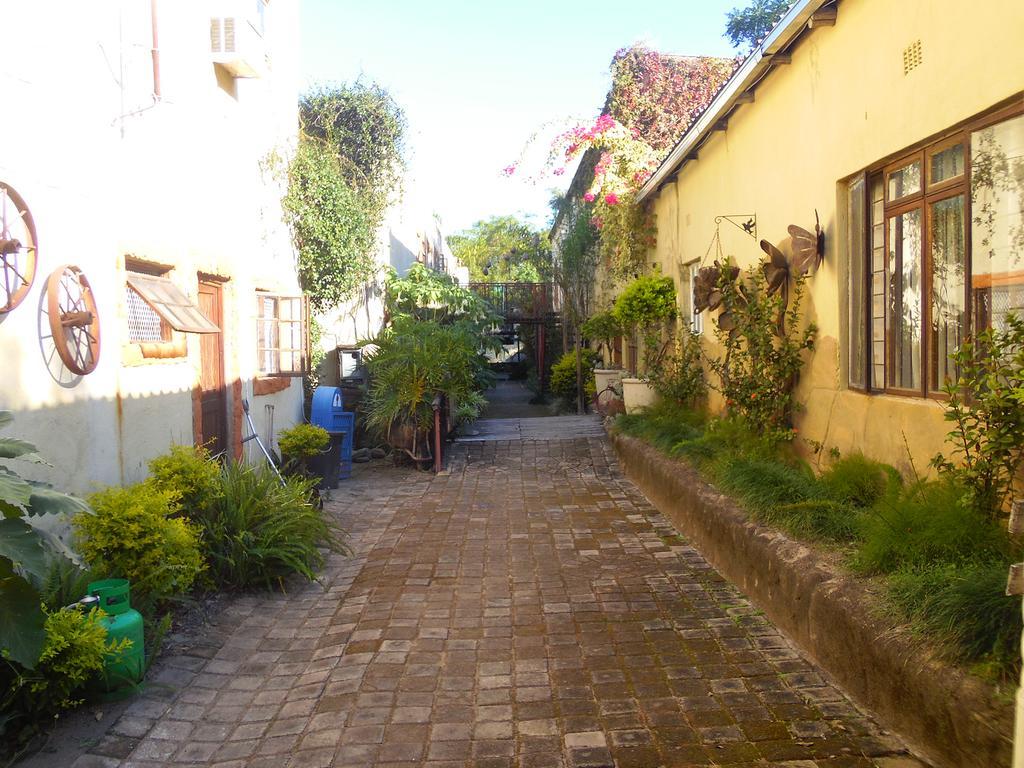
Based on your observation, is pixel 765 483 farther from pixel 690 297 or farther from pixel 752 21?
pixel 752 21

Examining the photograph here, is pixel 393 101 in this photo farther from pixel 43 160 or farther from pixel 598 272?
pixel 43 160

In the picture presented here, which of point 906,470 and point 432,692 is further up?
point 906,470

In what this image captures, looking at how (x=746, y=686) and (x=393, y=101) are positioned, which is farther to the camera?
(x=393, y=101)

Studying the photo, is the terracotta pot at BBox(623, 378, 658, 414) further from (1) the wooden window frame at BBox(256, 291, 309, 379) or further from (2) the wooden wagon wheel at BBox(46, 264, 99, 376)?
(2) the wooden wagon wheel at BBox(46, 264, 99, 376)

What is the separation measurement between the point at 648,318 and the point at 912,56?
550 cm

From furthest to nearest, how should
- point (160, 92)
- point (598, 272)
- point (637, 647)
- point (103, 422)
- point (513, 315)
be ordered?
point (513, 315) → point (598, 272) → point (160, 92) → point (103, 422) → point (637, 647)

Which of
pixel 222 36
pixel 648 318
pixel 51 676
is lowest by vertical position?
pixel 51 676

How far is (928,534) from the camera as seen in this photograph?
344cm

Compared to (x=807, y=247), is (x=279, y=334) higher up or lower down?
lower down

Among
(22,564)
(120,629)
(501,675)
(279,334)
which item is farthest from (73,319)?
(279,334)

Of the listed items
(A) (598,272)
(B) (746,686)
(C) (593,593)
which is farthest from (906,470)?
(A) (598,272)

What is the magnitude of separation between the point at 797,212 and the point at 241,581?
4728mm

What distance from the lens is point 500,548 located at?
619cm

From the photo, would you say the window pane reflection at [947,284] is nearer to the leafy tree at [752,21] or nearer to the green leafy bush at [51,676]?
the green leafy bush at [51,676]
